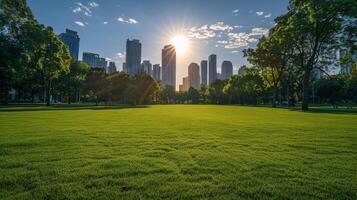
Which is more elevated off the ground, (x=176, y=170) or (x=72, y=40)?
(x=72, y=40)

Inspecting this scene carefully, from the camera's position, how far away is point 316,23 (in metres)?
26.8

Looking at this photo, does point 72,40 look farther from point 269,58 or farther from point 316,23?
point 316,23

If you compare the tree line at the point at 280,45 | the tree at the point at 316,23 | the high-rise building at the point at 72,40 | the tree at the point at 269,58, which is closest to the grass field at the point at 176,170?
the tree at the point at 316,23

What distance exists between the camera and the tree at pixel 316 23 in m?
24.0

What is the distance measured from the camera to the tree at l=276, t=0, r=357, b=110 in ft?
78.6

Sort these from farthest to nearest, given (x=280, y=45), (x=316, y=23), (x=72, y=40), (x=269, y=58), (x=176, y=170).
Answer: (x=72, y=40)
(x=269, y=58)
(x=280, y=45)
(x=316, y=23)
(x=176, y=170)

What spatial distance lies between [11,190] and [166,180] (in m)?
2.47

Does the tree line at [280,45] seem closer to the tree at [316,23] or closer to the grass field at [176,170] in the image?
the tree at [316,23]

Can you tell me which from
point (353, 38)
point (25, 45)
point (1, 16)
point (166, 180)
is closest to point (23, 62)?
point (25, 45)

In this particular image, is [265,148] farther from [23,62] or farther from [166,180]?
[23,62]

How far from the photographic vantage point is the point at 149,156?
16.3 ft

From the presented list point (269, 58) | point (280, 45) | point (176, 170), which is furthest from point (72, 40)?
point (176, 170)

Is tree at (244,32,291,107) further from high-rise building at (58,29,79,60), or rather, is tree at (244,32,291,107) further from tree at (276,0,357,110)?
high-rise building at (58,29,79,60)

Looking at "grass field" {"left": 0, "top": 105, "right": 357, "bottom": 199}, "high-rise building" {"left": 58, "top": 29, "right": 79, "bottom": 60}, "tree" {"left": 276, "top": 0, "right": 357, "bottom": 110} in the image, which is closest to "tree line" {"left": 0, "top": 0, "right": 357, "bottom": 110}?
"tree" {"left": 276, "top": 0, "right": 357, "bottom": 110}
